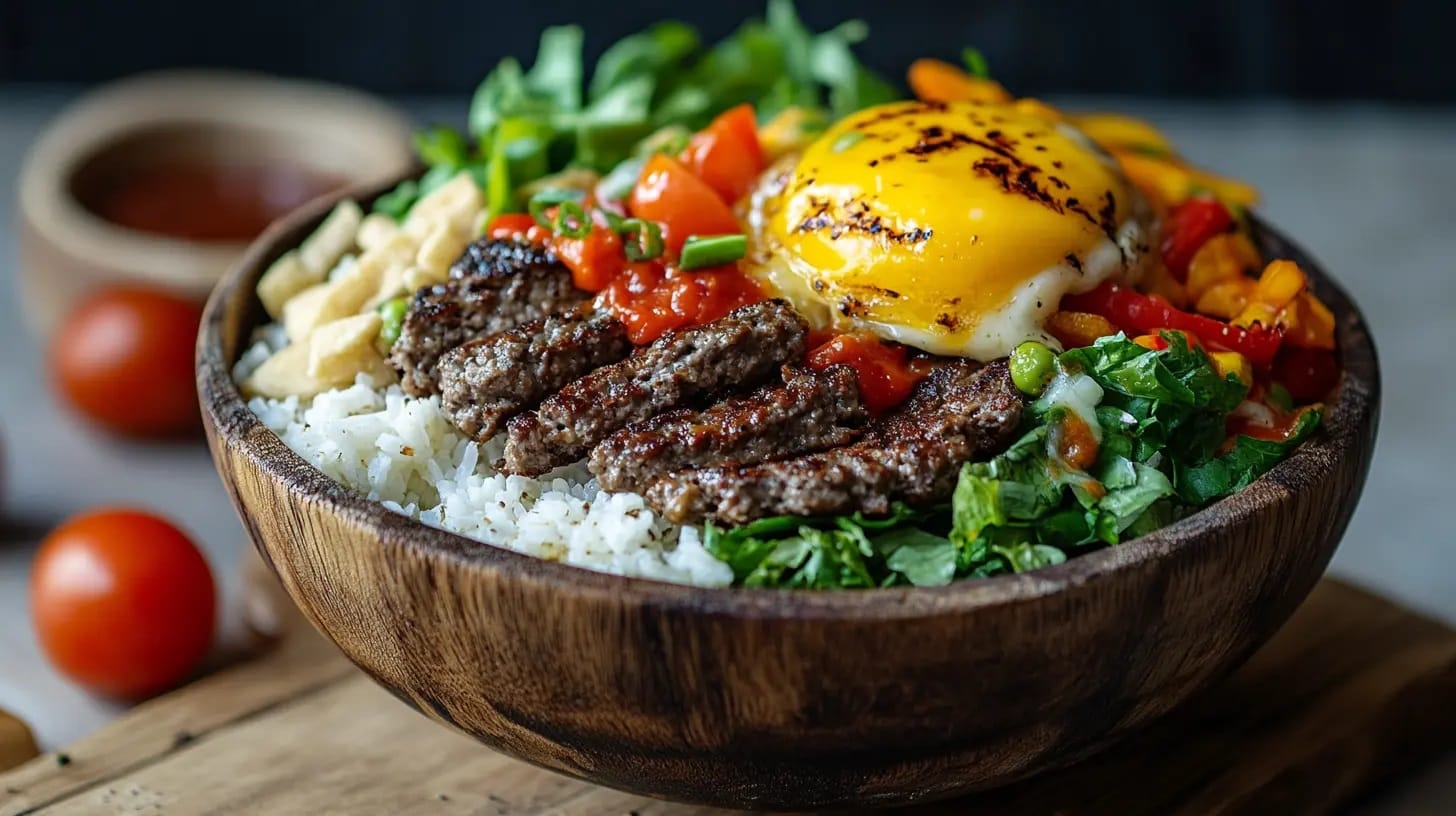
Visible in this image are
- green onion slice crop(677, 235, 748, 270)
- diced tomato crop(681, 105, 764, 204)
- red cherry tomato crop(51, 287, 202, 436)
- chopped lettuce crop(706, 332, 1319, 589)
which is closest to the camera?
chopped lettuce crop(706, 332, 1319, 589)

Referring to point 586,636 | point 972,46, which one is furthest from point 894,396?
point 972,46

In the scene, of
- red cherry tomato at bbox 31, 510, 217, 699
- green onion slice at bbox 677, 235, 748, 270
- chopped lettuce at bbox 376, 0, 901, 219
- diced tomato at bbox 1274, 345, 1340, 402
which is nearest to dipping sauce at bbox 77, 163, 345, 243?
chopped lettuce at bbox 376, 0, 901, 219

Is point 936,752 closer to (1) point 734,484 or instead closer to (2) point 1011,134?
(1) point 734,484

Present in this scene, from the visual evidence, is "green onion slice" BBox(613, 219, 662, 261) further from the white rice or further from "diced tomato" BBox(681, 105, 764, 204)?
the white rice

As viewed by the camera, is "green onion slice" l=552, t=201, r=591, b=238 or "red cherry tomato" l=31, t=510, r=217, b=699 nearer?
"green onion slice" l=552, t=201, r=591, b=238

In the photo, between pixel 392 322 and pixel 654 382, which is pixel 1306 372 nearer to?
pixel 654 382

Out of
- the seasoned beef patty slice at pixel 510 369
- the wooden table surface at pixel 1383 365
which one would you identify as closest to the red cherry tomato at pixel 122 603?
the wooden table surface at pixel 1383 365
